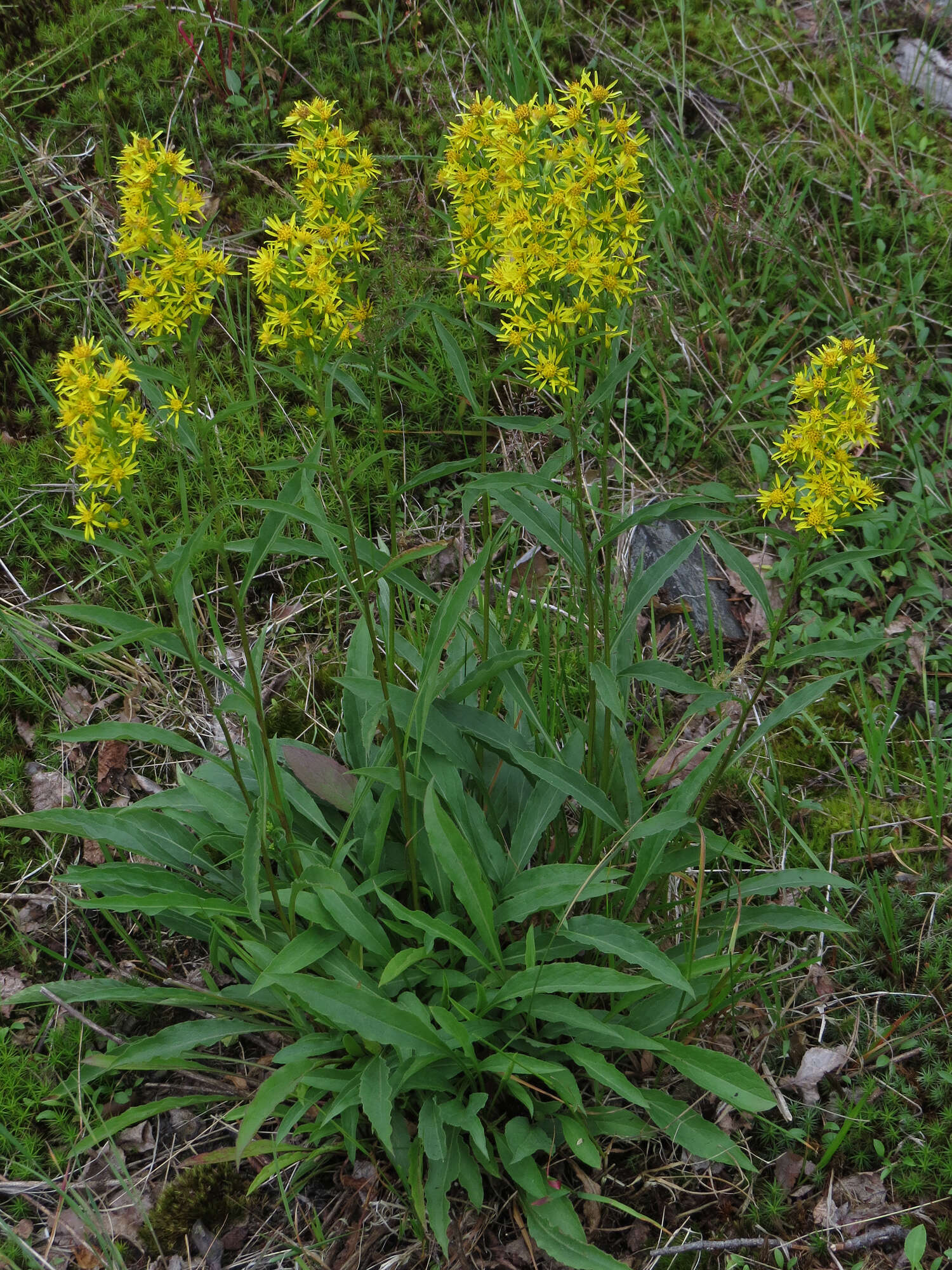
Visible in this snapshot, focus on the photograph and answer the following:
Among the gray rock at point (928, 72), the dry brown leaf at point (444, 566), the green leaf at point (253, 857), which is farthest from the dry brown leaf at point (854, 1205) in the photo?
the gray rock at point (928, 72)

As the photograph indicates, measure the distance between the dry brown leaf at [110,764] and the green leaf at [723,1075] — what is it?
6.69 ft

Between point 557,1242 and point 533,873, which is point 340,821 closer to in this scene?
point 533,873

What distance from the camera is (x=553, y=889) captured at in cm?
245

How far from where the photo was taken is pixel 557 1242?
7.45ft

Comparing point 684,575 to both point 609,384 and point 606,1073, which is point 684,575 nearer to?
point 609,384

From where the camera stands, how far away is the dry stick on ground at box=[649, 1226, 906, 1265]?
7.66 feet

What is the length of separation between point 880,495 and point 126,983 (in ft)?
8.15

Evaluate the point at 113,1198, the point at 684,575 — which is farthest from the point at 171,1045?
the point at 684,575

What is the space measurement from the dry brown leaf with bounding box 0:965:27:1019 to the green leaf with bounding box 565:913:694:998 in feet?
5.50

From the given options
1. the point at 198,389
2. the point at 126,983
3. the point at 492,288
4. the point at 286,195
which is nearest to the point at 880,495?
the point at 492,288

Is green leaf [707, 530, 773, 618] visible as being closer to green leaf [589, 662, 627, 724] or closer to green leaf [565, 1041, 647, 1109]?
green leaf [589, 662, 627, 724]

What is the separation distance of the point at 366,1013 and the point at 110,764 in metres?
1.59

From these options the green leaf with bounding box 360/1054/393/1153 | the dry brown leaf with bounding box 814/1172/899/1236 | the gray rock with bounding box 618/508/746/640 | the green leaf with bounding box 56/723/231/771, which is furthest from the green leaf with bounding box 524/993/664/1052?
the gray rock with bounding box 618/508/746/640

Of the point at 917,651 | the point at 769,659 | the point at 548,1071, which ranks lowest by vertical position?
the point at 917,651
